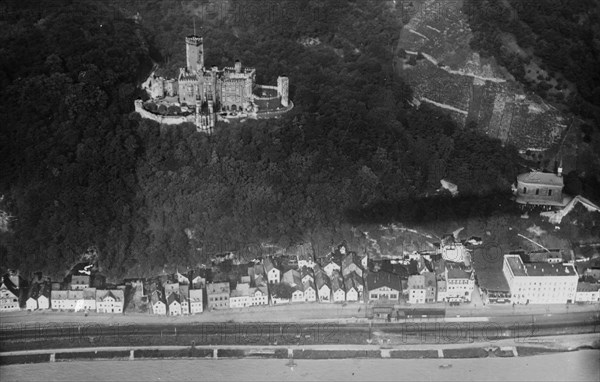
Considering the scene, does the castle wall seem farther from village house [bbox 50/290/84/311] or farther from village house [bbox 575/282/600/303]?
village house [bbox 575/282/600/303]

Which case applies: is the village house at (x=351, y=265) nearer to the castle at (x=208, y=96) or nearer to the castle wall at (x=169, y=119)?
the castle at (x=208, y=96)

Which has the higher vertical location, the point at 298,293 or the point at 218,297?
the point at 298,293

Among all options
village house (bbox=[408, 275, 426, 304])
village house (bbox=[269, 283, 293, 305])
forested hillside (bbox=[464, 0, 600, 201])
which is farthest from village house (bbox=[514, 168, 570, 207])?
village house (bbox=[269, 283, 293, 305])

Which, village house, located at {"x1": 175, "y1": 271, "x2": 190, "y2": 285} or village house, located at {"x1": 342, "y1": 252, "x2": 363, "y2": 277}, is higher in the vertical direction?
village house, located at {"x1": 342, "y1": 252, "x2": 363, "y2": 277}

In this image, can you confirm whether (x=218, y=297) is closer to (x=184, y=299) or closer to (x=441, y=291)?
(x=184, y=299)

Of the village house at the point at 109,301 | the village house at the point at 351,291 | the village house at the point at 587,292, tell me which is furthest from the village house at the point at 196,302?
the village house at the point at 587,292

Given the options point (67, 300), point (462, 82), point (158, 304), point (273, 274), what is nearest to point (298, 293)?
point (273, 274)

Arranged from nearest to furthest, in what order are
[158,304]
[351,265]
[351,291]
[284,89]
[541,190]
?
[158,304] → [351,291] → [351,265] → [541,190] → [284,89]
